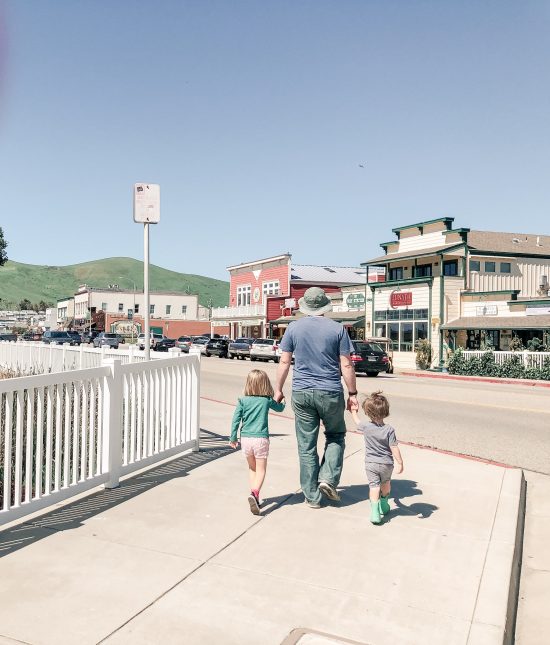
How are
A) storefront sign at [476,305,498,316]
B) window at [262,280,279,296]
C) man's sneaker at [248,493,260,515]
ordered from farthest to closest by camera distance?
window at [262,280,279,296], storefront sign at [476,305,498,316], man's sneaker at [248,493,260,515]

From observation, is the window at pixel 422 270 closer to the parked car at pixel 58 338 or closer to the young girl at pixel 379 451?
the young girl at pixel 379 451

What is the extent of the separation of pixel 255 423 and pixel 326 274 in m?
53.2

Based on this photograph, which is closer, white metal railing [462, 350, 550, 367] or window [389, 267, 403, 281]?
white metal railing [462, 350, 550, 367]

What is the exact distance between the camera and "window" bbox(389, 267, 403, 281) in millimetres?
39031

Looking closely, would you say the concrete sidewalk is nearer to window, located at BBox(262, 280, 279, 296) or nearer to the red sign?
the red sign

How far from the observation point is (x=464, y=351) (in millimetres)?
30844

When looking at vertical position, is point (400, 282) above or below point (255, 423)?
above

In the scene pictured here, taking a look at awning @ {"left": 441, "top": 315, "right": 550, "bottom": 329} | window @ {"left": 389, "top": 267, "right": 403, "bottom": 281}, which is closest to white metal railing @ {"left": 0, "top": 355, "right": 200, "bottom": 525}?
awning @ {"left": 441, "top": 315, "right": 550, "bottom": 329}

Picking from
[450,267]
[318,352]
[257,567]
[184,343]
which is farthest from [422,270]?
[257,567]

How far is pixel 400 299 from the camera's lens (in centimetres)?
3656

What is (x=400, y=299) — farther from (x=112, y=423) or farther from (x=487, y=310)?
(x=112, y=423)

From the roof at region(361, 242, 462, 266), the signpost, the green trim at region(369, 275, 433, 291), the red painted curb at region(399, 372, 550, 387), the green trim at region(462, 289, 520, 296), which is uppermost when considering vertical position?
the roof at region(361, 242, 462, 266)

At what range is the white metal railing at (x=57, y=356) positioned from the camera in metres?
11.1

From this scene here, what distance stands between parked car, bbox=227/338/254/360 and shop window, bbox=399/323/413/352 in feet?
34.4
